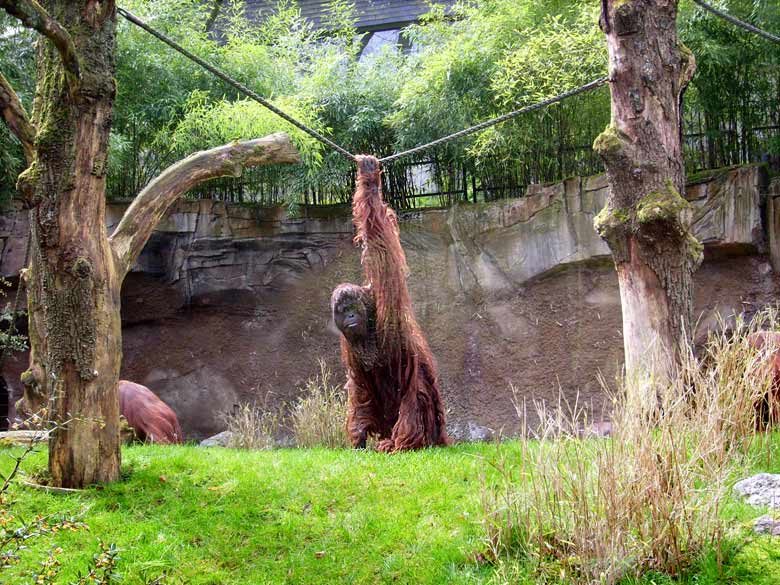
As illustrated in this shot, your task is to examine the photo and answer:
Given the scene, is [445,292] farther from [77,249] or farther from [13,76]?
[77,249]

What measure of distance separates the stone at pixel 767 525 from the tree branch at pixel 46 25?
3.75 metres

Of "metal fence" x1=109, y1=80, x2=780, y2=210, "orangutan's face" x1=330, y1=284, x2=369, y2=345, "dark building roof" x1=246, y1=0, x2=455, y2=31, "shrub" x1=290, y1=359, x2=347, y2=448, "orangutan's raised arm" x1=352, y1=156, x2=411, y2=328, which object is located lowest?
"shrub" x1=290, y1=359, x2=347, y2=448

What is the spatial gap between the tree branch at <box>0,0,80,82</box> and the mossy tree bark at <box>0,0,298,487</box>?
0.03 meters

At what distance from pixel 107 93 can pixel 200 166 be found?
0.78m

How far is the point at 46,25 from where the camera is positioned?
12.9ft

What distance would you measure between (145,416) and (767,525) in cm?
476

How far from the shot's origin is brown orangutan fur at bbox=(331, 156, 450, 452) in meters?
5.37

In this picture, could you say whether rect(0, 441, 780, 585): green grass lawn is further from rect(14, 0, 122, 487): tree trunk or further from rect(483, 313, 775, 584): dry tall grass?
rect(14, 0, 122, 487): tree trunk

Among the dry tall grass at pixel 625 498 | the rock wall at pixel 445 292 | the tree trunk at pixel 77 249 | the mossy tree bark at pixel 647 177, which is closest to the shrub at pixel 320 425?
the rock wall at pixel 445 292

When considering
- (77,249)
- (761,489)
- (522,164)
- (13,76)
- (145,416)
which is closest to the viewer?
(761,489)

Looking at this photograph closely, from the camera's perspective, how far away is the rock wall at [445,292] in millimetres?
8234

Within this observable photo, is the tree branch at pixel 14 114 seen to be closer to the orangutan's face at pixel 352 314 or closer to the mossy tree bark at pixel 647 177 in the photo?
the orangutan's face at pixel 352 314

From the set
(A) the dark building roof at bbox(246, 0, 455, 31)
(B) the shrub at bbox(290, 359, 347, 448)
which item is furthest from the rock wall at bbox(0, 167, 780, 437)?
(A) the dark building roof at bbox(246, 0, 455, 31)

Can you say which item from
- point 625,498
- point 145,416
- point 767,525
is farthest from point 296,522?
point 145,416
